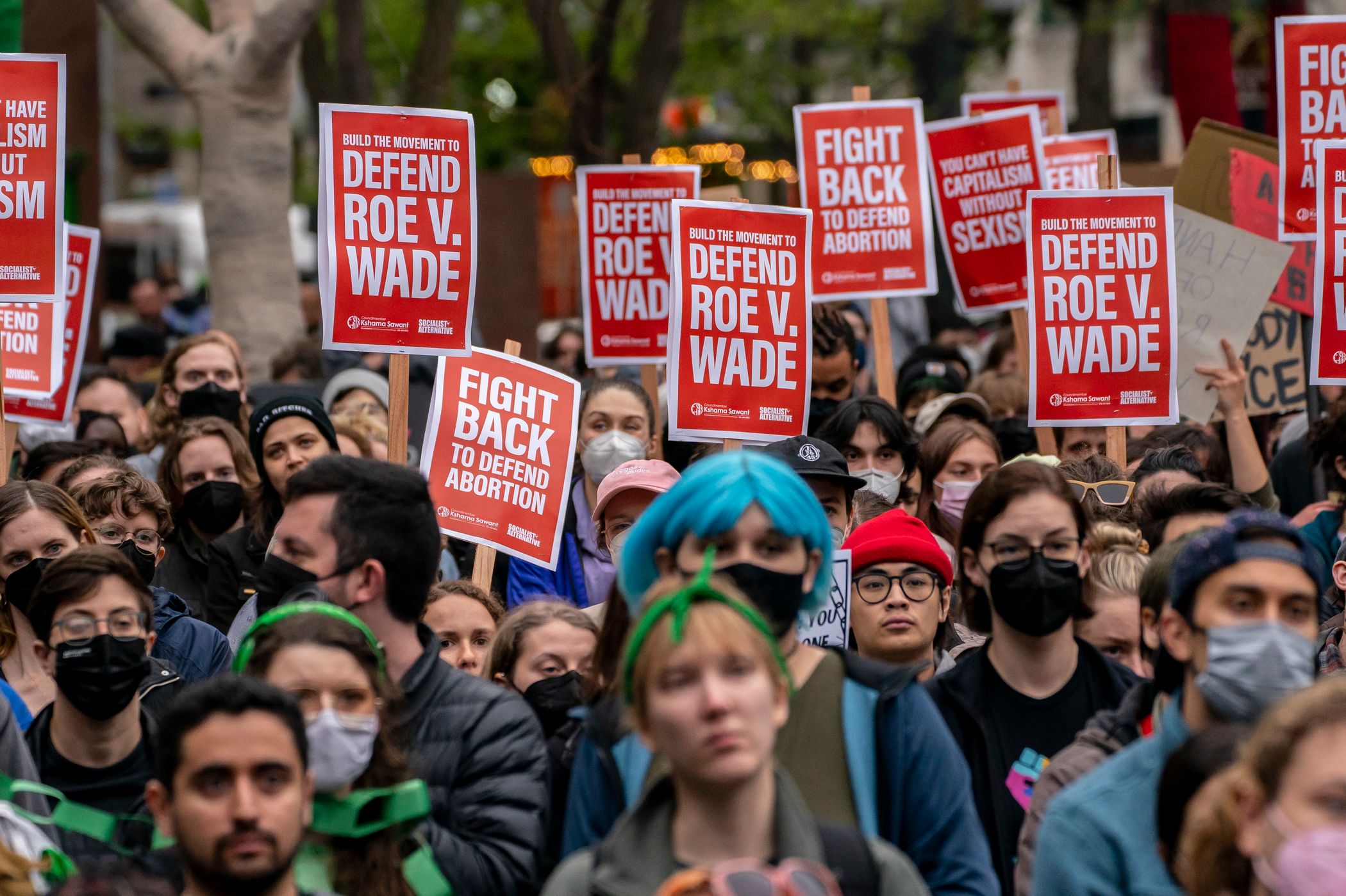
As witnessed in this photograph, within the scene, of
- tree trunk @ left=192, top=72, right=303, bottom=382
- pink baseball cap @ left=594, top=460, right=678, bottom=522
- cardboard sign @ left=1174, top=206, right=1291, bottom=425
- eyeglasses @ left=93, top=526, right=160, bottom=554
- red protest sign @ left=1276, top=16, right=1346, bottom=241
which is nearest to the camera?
pink baseball cap @ left=594, top=460, right=678, bottom=522

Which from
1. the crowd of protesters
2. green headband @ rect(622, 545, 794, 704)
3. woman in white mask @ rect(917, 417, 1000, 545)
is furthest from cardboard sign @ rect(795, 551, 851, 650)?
woman in white mask @ rect(917, 417, 1000, 545)

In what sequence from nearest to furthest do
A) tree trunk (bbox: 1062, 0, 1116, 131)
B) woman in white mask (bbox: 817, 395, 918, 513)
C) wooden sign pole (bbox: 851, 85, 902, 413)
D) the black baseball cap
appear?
the black baseball cap, woman in white mask (bbox: 817, 395, 918, 513), wooden sign pole (bbox: 851, 85, 902, 413), tree trunk (bbox: 1062, 0, 1116, 131)

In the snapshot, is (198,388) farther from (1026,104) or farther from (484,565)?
(1026,104)

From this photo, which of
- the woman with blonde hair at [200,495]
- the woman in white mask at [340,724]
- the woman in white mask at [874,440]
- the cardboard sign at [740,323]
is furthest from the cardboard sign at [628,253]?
the woman in white mask at [340,724]

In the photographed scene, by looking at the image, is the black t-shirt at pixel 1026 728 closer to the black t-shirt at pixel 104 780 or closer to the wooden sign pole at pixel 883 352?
the black t-shirt at pixel 104 780

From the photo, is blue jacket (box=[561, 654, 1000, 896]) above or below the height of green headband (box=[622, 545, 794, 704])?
below

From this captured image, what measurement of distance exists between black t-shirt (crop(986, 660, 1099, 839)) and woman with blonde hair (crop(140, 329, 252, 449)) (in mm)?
4727

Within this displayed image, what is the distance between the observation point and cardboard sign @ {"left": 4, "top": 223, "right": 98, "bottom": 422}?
8.68 m

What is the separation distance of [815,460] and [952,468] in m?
1.62

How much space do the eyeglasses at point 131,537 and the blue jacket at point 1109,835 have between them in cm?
351

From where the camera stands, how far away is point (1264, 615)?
12.2 ft

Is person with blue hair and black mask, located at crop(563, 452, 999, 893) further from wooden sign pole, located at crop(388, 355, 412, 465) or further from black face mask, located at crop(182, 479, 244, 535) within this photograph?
black face mask, located at crop(182, 479, 244, 535)

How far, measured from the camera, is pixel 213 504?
7227mm

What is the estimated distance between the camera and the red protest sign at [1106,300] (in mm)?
7738
